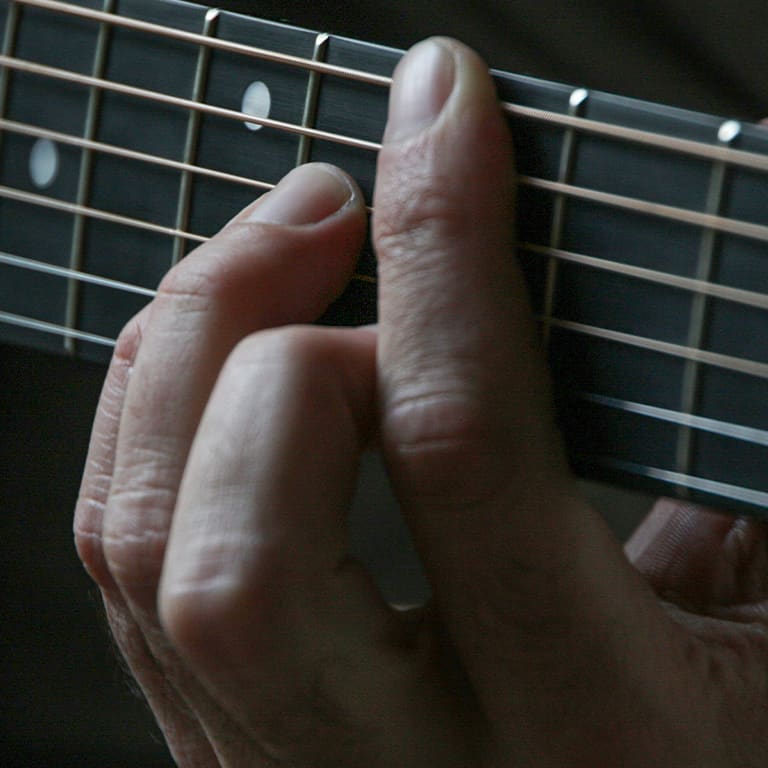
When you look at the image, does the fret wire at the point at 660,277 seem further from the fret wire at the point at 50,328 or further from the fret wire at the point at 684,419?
the fret wire at the point at 50,328

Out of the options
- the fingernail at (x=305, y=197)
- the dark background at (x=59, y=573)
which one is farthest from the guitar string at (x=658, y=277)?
the dark background at (x=59, y=573)

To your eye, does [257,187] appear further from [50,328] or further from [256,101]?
[50,328]

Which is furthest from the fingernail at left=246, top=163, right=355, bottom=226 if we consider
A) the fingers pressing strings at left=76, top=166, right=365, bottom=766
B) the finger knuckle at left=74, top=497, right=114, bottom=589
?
the finger knuckle at left=74, top=497, right=114, bottom=589

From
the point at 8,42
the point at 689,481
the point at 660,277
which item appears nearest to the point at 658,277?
the point at 660,277

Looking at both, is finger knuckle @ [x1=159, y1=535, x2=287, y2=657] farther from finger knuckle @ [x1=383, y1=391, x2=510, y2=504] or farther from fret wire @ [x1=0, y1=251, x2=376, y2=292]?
fret wire @ [x1=0, y1=251, x2=376, y2=292]

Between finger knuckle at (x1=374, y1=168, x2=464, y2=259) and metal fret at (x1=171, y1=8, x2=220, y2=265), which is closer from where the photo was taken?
finger knuckle at (x1=374, y1=168, x2=464, y2=259)

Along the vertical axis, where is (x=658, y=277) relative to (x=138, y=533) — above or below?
above
